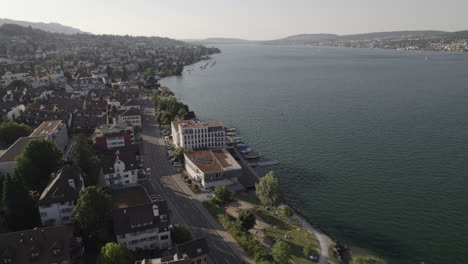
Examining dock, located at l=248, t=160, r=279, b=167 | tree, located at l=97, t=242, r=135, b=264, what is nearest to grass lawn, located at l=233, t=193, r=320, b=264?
dock, located at l=248, t=160, r=279, b=167

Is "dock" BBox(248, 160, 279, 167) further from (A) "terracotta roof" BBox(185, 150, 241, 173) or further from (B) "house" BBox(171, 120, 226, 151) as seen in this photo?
(B) "house" BBox(171, 120, 226, 151)

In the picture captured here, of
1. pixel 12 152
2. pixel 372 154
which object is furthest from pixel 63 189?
pixel 372 154

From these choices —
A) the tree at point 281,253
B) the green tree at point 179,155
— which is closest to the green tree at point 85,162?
the green tree at point 179,155

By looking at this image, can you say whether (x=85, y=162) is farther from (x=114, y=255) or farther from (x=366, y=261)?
(x=366, y=261)

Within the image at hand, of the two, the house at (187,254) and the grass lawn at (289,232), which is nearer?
the house at (187,254)

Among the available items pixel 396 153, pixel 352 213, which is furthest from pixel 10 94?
pixel 396 153

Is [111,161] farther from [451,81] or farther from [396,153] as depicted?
[451,81]

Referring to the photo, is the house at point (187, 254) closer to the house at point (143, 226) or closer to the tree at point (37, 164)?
the house at point (143, 226)
